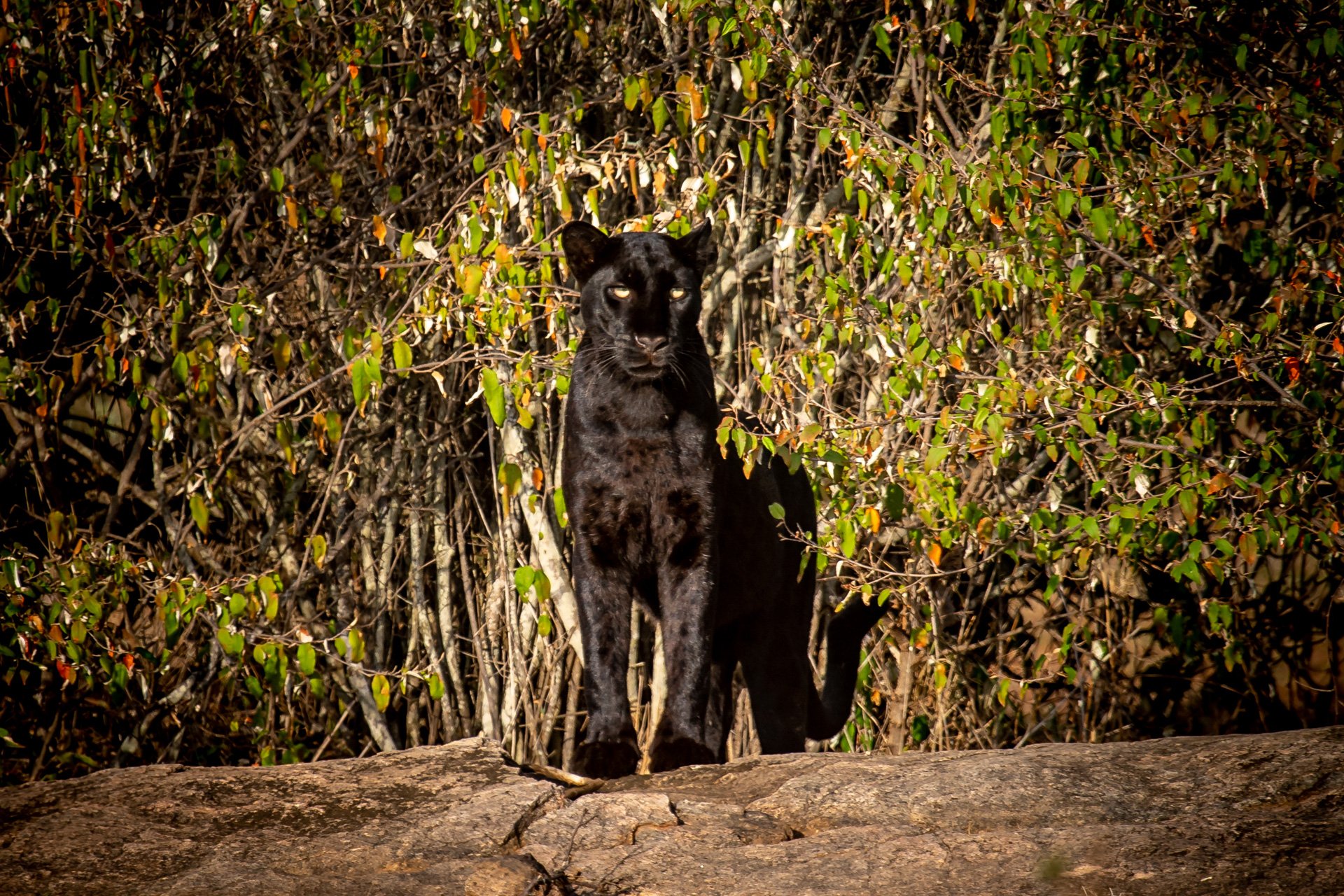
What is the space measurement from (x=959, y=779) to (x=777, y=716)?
1.42 meters

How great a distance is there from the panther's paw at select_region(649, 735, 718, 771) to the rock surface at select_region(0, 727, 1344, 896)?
0.71 feet

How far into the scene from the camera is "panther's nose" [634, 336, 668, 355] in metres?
3.48

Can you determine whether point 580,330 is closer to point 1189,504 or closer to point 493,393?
point 493,393

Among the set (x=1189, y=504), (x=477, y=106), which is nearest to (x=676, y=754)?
(x=1189, y=504)

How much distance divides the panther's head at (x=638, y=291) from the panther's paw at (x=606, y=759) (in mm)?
1002

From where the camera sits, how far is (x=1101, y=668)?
5875 millimetres

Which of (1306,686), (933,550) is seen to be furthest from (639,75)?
(1306,686)

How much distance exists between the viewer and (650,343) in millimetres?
3482

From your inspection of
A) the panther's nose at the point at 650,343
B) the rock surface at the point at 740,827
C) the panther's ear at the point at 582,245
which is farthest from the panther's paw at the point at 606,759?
the panther's ear at the point at 582,245

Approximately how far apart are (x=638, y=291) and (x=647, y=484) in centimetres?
54

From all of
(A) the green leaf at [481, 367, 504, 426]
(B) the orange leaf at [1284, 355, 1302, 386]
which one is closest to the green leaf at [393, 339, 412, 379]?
(A) the green leaf at [481, 367, 504, 426]

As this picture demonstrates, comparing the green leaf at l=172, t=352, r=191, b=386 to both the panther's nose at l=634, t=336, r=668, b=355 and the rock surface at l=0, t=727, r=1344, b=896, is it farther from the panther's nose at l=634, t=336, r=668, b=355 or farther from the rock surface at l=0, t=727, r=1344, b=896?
the panther's nose at l=634, t=336, r=668, b=355

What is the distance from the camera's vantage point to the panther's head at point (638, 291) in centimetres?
352

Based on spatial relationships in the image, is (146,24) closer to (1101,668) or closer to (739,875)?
(739,875)
